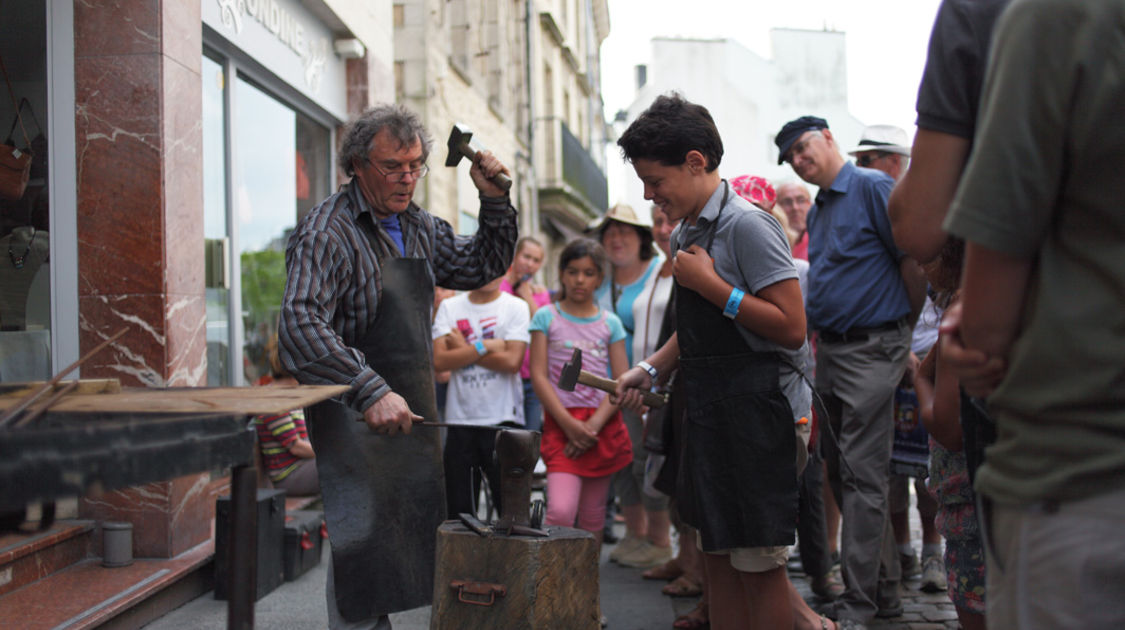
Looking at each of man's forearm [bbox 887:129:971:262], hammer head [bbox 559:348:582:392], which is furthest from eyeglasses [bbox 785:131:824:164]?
man's forearm [bbox 887:129:971:262]

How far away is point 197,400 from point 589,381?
1.85m

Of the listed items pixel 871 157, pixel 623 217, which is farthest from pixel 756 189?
pixel 623 217

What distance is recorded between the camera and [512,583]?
9.44ft

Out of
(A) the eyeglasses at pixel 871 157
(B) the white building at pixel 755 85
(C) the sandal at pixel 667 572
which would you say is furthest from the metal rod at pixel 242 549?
(B) the white building at pixel 755 85

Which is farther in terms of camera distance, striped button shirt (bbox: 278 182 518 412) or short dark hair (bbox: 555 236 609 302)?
short dark hair (bbox: 555 236 609 302)

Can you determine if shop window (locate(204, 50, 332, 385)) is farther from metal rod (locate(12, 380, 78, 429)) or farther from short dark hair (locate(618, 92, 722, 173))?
metal rod (locate(12, 380, 78, 429))

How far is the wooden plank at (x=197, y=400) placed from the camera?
71.6 inches

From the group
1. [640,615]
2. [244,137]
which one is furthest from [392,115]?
[244,137]

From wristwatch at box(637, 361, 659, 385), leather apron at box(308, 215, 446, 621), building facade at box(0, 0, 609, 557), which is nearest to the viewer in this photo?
leather apron at box(308, 215, 446, 621)

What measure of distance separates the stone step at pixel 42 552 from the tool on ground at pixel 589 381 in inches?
78.8

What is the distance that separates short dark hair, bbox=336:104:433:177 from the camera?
3.19 meters

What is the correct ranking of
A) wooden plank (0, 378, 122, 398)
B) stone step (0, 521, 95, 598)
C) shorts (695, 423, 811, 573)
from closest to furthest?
wooden plank (0, 378, 122, 398) < shorts (695, 423, 811, 573) < stone step (0, 521, 95, 598)

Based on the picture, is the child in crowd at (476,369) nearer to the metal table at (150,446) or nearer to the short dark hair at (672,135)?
the short dark hair at (672,135)

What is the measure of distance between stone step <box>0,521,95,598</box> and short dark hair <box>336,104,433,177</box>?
182 centimetres
